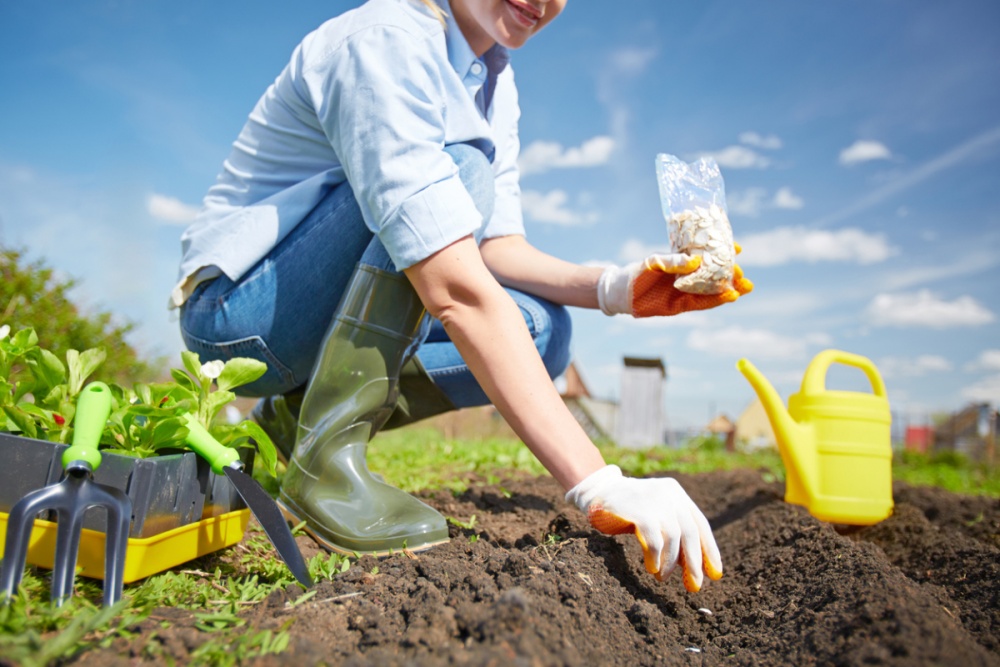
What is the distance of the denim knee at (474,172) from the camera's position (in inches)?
67.3

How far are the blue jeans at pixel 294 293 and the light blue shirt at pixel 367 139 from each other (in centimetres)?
5

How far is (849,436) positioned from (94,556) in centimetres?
213

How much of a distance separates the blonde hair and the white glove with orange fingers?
2.67 ft

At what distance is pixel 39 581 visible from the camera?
118 centimetres

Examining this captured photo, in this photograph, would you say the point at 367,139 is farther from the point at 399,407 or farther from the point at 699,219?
the point at 399,407

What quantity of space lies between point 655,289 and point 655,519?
84 cm

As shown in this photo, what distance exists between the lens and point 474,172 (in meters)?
1.73

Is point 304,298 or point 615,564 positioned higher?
point 304,298

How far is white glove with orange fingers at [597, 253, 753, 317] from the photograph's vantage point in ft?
5.75

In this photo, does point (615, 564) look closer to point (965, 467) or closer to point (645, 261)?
point (645, 261)

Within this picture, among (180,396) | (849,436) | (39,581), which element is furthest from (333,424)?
(849,436)

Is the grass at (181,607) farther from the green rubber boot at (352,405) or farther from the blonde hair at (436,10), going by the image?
the blonde hair at (436,10)

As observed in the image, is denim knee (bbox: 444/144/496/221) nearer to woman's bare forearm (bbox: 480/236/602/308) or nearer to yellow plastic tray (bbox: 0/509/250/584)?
woman's bare forearm (bbox: 480/236/602/308)

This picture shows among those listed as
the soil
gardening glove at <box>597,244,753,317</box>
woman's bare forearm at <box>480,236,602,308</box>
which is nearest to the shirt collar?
woman's bare forearm at <box>480,236,602,308</box>
